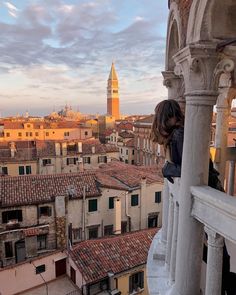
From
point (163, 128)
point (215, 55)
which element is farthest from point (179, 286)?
point (215, 55)

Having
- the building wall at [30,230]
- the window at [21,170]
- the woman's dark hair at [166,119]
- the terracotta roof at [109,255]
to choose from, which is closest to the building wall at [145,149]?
the window at [21,170]

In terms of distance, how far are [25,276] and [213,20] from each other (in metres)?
20.4

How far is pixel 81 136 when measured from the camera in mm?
70188

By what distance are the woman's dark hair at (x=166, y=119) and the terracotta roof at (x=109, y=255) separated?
600 inches

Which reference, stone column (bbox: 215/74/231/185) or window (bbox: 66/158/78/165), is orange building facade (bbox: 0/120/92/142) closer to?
window (bbox: 66/158/78/165)

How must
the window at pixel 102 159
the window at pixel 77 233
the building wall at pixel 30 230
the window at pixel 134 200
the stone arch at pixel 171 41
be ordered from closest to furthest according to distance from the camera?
the stone arch at pixel 171 41, the building wall at pixel 30 230, the window at pixel 77 233, the window at pixel 134 200, the window at pixel 102 159

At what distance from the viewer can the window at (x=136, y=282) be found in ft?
63.3

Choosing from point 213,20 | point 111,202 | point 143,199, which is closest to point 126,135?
point 143,199

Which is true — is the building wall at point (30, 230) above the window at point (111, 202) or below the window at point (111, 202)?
below

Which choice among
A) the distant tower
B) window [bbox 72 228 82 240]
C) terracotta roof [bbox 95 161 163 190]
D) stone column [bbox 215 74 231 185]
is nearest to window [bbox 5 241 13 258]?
window [bbox 72 228 82 240]

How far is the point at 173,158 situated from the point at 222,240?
159cm

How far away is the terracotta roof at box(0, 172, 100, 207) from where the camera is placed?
80.5 ft

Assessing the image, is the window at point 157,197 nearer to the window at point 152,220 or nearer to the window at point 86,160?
the window at point 152,220

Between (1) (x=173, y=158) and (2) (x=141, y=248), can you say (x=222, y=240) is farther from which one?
(2) (x=141, y=248)
